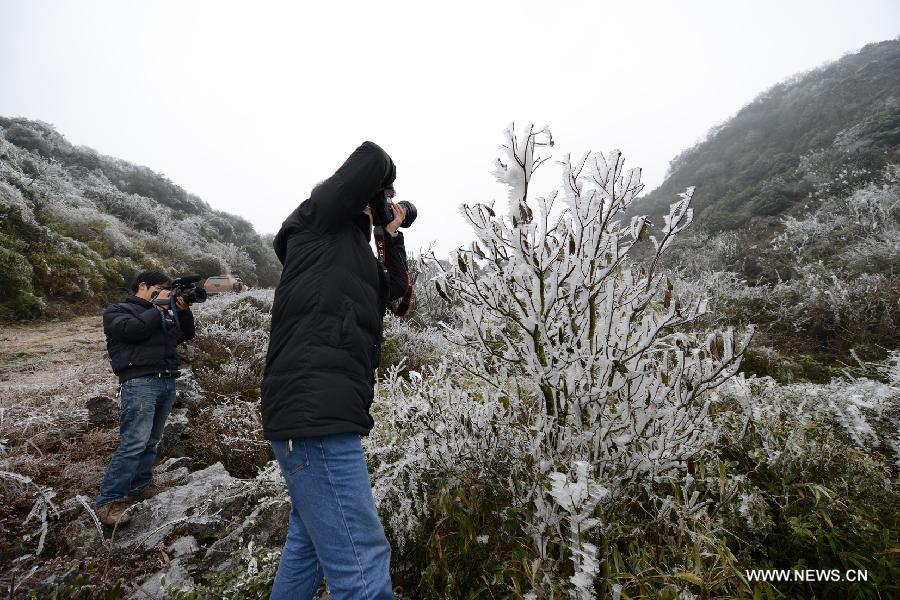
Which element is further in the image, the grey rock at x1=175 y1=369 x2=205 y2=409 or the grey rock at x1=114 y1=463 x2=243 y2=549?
the grey rock at x1=175 y1=369 x2=205 y2=409

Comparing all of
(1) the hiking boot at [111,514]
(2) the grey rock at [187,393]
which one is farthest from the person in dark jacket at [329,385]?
(2) the grey rock at [187,393]

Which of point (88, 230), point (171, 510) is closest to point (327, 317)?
point (171, 510)

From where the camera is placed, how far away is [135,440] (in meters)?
3.02

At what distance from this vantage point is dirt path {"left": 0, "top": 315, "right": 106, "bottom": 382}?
5.95 meters

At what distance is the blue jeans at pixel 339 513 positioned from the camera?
4.22ft

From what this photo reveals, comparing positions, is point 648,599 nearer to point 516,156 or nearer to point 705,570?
point 705,570

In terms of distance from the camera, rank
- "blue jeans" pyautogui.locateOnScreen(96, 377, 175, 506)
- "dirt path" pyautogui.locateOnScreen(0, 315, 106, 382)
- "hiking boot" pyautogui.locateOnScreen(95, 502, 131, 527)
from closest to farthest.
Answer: "hiking boot" pyautogui.locateOnScreen(95, 502, 131, 527), "blue jeans" pyautogui.locateOnScreen(96, 377, 175, 506), "dirt path" pyautogui.locateOnScreen(0, 315, 106, 382)

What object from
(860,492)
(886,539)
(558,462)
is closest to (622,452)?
(558,462)

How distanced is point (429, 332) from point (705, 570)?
712 cm

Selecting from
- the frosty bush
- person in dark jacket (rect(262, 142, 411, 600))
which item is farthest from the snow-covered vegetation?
person in dark jacket (rect(262, 142, 411, 600))

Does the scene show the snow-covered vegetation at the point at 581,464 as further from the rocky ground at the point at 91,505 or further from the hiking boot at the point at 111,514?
the hiking boot at the point at 111,514

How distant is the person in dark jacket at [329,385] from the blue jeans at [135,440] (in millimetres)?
2251

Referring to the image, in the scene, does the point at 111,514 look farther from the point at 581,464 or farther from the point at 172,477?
the point at 581,464

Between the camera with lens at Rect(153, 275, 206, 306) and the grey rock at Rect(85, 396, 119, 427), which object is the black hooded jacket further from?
the grey rock at Rect(85, 396, 119, 427)
